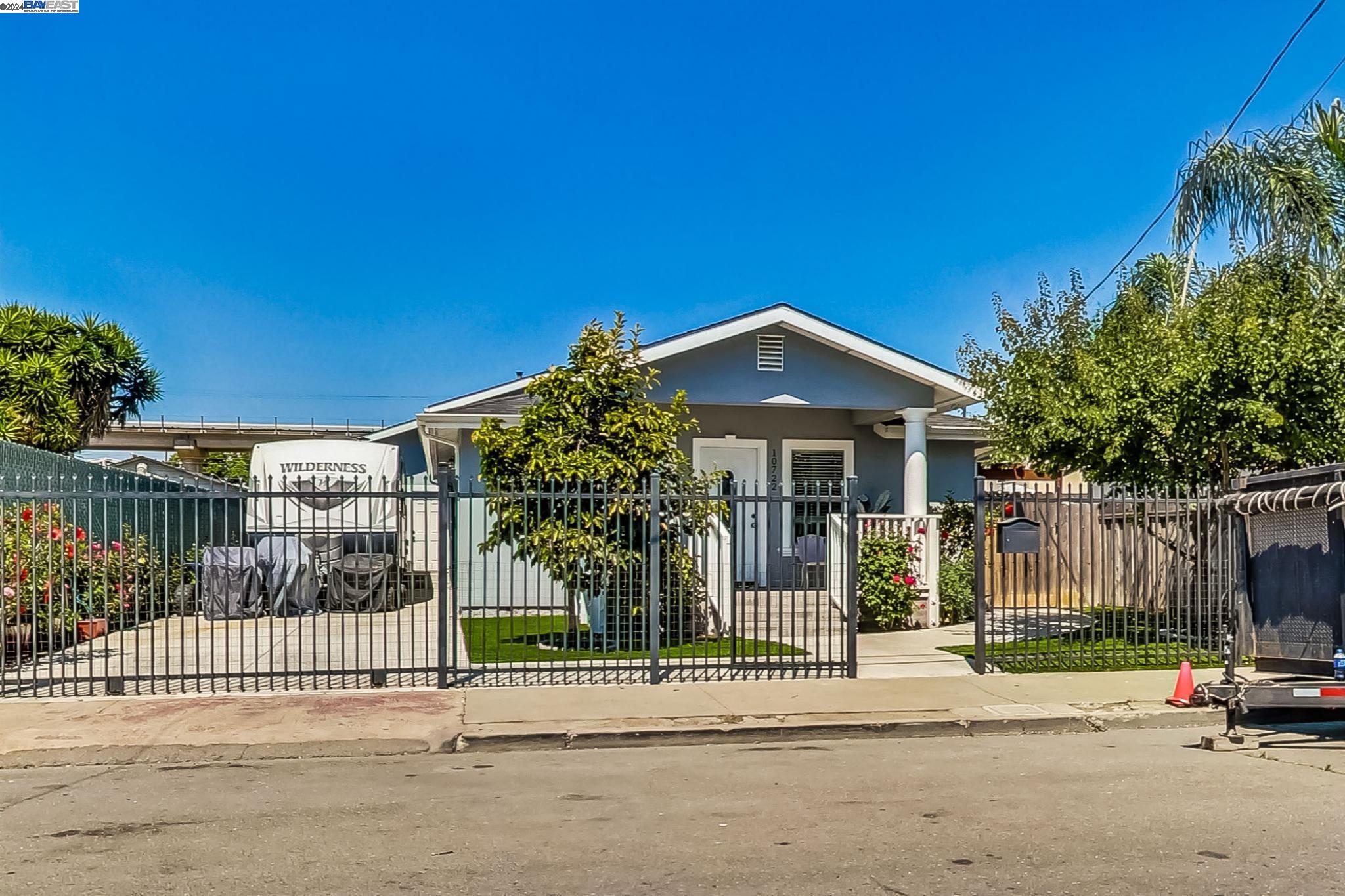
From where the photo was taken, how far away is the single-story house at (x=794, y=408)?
1744 centimetres

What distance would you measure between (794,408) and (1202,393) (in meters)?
7.56

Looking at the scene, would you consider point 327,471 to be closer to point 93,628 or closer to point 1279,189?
point 93,628

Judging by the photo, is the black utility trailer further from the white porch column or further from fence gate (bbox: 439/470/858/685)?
the white porch column

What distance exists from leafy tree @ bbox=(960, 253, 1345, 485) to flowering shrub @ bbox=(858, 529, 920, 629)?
2011 mm

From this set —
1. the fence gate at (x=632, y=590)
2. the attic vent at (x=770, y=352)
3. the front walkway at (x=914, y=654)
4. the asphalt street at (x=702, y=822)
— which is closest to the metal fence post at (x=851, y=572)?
the fence gate at (x=632, y=590)

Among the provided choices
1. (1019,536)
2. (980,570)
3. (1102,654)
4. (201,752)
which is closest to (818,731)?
(980,570)

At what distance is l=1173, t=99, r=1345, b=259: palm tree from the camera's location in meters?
16.5

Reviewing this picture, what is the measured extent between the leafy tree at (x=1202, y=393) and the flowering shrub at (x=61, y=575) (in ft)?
31.1

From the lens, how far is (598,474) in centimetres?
1244

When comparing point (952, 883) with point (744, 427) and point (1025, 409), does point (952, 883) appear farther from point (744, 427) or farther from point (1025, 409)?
point (744, 427)

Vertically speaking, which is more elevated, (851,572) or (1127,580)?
(851,572)

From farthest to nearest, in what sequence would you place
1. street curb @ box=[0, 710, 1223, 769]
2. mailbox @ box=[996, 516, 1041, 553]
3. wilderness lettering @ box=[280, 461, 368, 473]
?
wilderness lettering @ box=[280, 461, 368, 473], mailbox @ box=[996, 516, 1041, 553], street curb @ box=[0, 710, 1223, 769]

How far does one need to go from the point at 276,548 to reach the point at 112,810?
11947mm

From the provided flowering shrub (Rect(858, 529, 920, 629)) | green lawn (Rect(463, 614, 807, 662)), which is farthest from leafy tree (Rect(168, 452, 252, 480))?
flowering shrub (Rect(858, 529, 920, 629))
